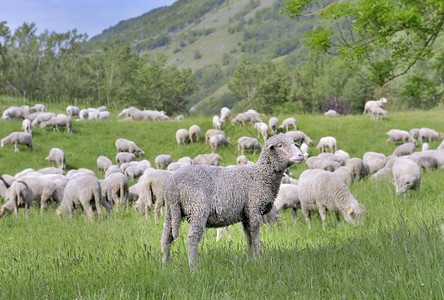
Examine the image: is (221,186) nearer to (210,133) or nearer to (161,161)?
(161,161)

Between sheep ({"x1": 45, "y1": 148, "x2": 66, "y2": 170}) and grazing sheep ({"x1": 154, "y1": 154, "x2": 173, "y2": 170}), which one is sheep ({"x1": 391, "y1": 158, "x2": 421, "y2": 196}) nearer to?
grazing sheep ({"x1": 154, "y1": 154, "x2": 173, "y2": 170})

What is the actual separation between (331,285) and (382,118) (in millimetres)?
29838

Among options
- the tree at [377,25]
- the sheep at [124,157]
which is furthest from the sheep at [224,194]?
the sheep at [124,157]

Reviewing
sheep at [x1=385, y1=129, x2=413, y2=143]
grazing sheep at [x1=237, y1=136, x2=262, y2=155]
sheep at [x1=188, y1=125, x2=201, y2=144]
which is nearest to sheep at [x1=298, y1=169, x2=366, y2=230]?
grazing sheep at [x1=237, y1=136, x2=262, y2=155]

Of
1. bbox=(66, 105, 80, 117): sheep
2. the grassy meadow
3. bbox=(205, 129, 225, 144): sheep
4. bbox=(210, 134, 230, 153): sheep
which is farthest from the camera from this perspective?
bbox=(66, 105, 80, 117): sheep

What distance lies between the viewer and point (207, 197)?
4.25 metres

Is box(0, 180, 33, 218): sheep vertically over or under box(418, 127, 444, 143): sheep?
over

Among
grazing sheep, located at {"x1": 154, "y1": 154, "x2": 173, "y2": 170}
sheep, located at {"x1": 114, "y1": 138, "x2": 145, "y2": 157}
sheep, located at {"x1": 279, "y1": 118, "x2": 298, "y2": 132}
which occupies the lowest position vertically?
grazing sheep, located at {"x1": 154, "y1": 154, "x2": 173, "y2": 170}

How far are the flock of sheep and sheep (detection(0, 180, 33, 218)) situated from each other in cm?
Result: 3

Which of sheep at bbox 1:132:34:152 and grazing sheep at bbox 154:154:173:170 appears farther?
sheep at bbox 1:132:34:152

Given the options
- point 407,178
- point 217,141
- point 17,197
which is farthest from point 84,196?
point 217,141

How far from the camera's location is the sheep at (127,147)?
23500mm

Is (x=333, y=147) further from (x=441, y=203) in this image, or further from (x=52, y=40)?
(x=52, y=40)

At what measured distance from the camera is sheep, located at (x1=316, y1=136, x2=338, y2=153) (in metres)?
24.0
